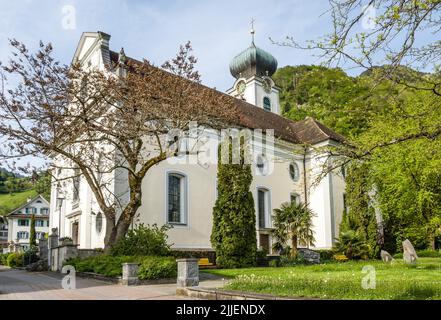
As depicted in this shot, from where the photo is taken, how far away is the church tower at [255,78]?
3584 centimetres

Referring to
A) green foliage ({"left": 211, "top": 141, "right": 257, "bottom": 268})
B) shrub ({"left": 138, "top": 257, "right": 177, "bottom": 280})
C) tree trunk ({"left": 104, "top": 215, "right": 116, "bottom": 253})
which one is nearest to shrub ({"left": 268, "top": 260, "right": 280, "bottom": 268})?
green foliage ({"left": 211, "top": 141, "right": 257, "bottom": 268})

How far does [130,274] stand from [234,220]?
24.4ft

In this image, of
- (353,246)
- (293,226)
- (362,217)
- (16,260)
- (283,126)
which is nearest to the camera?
(293,226)

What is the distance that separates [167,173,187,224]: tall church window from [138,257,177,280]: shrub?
25.5 feet

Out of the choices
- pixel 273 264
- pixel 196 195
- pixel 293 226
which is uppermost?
pixel 196 195

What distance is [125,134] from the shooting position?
15.9m

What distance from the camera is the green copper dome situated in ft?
120

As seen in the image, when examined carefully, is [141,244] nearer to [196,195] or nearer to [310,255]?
[196,195]

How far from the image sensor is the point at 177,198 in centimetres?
2208

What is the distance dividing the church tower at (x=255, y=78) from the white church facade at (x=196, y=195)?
401 centimetres

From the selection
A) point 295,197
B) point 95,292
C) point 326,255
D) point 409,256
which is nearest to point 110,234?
point 95,292

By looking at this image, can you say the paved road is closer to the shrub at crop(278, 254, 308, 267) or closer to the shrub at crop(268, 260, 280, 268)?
the shrub at crop(268, 260, 280, 268)

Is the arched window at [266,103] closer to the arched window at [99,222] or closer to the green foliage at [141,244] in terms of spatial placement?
the arched window at [99,222]
